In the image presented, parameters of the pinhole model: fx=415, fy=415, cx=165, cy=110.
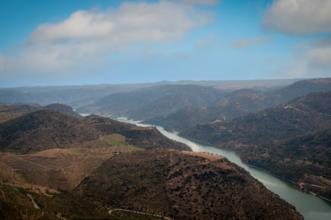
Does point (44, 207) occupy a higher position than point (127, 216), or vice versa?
point (44, 207)

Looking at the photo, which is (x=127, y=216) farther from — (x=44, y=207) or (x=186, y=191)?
(x=186, y=191)

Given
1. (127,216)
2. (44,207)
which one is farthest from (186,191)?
(44,207)

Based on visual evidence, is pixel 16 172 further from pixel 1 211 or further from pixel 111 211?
pixel 1 211

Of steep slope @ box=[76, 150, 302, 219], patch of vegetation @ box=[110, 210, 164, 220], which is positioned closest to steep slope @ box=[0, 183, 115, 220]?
patch of vegetation @ box=[110, 210, 164, 220]

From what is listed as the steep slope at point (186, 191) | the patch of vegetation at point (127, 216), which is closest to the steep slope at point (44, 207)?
the patch of vegetation at point (127, 216)

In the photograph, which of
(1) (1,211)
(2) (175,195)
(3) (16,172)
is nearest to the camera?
(1) (1,211)

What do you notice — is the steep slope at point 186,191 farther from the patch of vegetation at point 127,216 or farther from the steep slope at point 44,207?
the steep slope at point 44,207

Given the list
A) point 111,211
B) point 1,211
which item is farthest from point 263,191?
point 1,211

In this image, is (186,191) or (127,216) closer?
(127,216)
